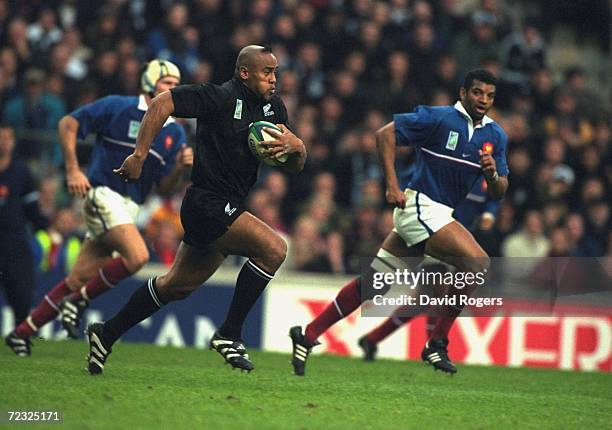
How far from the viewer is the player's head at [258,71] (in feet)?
28.8

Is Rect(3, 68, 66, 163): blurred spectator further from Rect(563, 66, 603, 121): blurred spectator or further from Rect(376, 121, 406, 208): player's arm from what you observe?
Rect(563, 66, 603, 121): blurred spectator

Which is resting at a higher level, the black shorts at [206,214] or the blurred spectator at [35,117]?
the blurred spectator at [35,117]

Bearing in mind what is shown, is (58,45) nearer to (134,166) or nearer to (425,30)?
(425,30)

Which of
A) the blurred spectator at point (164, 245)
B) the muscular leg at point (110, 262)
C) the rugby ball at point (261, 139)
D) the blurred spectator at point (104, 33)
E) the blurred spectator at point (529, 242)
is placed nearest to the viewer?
the rugby ball at point (261, 139)

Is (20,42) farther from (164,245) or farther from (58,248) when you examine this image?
(164,245)

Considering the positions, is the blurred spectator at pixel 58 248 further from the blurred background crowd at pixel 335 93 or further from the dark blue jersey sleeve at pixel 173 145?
the dark blue jersey sleeve at pixel 173 145

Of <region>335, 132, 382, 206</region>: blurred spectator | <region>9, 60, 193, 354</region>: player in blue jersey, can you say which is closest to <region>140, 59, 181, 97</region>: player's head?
<region>9, 60, 193, 354</region>: player in blue jersey

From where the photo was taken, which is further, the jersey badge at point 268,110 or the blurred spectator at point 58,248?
the blurred spectator at point 58,248

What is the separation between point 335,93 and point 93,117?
7.21 metres

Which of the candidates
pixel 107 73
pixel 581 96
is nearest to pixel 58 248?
pixel 107 73

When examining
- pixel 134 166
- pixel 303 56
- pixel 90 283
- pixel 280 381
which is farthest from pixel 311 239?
pixel 134 166

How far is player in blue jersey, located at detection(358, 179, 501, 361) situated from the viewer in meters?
12.1

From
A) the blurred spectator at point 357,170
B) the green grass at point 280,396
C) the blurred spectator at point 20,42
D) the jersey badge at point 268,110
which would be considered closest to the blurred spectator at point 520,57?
the blurred spectator at point 357,170

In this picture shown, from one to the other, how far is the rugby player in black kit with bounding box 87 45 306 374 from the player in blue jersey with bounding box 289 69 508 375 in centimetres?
151
